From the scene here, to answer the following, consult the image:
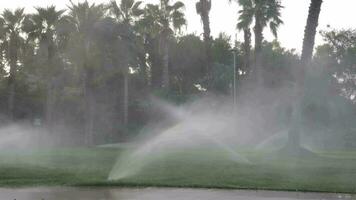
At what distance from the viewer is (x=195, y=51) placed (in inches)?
2276

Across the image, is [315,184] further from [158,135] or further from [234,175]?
[158,135]

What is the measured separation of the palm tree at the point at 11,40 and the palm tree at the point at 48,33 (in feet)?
5.37

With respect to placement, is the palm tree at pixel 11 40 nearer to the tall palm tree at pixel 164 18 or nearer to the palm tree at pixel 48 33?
the palm tree at pixel 48 33

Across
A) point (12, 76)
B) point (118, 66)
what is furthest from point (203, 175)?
point (12, 76)

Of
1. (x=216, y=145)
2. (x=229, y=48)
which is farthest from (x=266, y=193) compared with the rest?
(x=229, y=48)

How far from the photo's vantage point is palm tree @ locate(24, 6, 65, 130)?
45406mm

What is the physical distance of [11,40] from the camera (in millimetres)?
47000

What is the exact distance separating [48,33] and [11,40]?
3.56m

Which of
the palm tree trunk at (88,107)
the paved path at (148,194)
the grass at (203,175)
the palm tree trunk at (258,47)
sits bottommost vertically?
the paved path at (148,194)

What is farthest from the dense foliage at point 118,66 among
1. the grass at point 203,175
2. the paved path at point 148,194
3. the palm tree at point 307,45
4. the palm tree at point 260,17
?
the paved path at point 148,194

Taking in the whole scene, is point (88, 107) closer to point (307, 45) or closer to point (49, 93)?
point (49, 93)

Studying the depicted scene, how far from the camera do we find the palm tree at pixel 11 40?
46.8m

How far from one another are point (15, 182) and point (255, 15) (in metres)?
29.6

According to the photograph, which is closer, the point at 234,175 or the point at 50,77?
the point at 234,175
